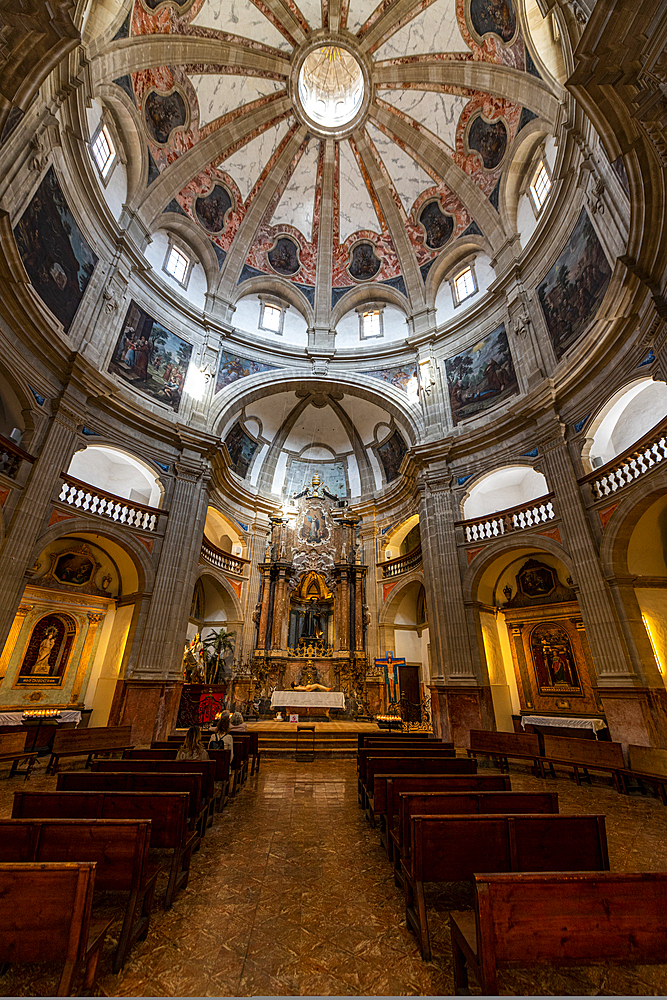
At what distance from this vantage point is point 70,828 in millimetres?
3150

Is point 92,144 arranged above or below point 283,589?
above

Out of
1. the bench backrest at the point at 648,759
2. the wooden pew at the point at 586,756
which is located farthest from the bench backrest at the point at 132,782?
the bench backrest at the point at 648,759

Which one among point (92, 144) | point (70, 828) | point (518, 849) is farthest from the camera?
point (92, 144)

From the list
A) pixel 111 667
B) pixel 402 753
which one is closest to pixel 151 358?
pixel 111 667

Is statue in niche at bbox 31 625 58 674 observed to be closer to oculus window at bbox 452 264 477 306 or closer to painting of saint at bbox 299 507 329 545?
painting of saint at bbox 299 507 329 545

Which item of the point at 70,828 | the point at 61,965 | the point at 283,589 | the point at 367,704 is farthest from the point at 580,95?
the point at 367,704

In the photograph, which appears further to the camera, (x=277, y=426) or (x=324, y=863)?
(x=277, y=426)

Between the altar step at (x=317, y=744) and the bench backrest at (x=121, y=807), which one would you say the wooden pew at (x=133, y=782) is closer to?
the bench backrest at (x=121, y=807)

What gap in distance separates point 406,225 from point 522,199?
565 cm

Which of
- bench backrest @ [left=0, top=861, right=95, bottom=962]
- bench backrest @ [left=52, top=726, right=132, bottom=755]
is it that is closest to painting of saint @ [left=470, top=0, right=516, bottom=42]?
bench backrest @ [left=0, top=861, right=95, bottom=962]

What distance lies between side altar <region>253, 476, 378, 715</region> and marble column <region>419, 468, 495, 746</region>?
4852 mm

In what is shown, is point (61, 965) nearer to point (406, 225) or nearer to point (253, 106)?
point (406, 225)

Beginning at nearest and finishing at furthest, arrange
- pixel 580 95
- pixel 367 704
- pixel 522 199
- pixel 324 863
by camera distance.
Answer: pixel 324 863 → pixel 580 95 → pixel 522 199 → pixel 367 704

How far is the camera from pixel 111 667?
12.4m
